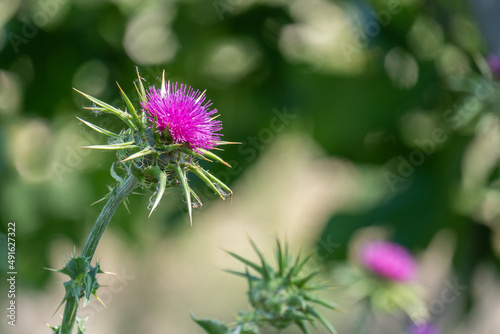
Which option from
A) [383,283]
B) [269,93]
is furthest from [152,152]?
[269,93]

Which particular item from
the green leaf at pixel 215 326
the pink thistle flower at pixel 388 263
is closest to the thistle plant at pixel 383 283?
the pink thistle flower at pixel 388 263

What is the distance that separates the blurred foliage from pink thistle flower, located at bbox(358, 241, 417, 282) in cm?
91

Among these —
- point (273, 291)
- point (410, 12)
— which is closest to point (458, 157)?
point (410, 12)

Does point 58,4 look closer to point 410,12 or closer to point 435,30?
point 410,12

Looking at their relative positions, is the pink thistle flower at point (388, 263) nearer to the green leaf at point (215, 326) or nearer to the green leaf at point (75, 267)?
the green leaf at point (215, 326)

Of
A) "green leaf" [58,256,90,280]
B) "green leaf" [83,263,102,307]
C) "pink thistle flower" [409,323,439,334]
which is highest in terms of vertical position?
"pink thistle flower" [409,323,439,334]

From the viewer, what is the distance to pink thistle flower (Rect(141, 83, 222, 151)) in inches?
47.2

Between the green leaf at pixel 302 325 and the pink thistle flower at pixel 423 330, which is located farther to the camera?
the pink thistle flower at pixel 423 330

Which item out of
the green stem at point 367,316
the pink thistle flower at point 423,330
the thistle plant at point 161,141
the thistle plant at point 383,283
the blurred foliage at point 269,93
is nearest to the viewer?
the thistle plant at point 161,141

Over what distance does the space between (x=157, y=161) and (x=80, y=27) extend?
97.4 inches

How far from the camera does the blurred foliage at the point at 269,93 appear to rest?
11.3 feet

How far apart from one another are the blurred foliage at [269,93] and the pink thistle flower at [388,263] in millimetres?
905

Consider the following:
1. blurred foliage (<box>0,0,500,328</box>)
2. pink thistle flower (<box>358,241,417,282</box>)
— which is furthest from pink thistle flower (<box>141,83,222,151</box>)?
blurred foliage (<box>0,0,500,328</box>)

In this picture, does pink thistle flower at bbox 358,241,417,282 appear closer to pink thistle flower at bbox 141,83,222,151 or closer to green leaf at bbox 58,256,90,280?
pink thistle flower at bbox 141,83,222,151
